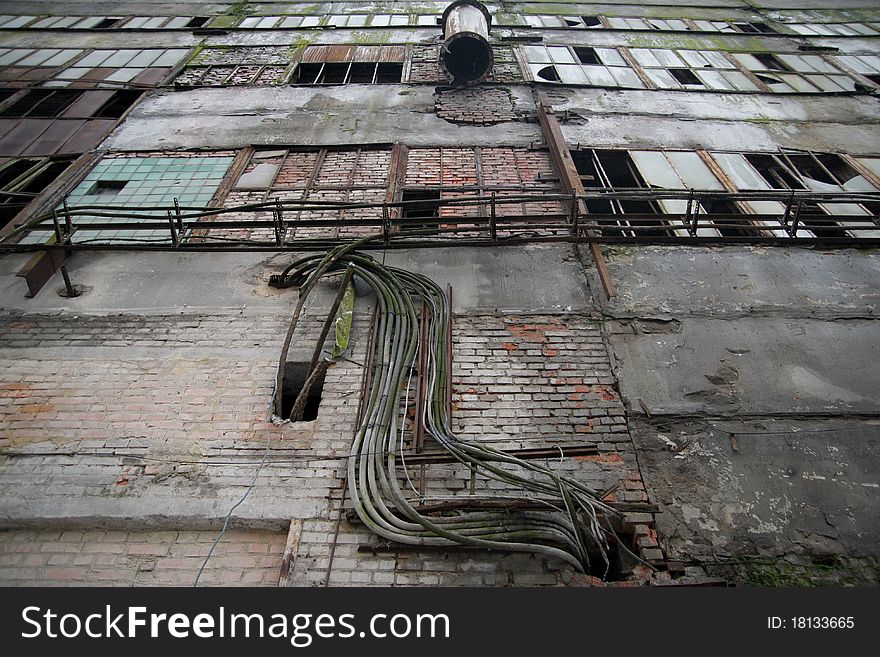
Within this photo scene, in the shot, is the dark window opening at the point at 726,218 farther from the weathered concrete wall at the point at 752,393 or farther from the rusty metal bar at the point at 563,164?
the rusty metal bar at the point at 563,164

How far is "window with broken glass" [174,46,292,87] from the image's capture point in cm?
1138

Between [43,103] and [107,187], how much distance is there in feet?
15.0

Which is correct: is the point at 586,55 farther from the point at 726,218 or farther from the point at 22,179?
the point at 22,179

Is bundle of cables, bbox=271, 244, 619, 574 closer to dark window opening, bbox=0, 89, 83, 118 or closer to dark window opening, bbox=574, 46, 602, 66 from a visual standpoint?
dark window opening, bbox=0, 89, 83, 118

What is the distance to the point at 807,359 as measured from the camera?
5.13m

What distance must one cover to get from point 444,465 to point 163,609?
2136mm

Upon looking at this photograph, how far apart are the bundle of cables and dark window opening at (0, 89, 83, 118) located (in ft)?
31.1

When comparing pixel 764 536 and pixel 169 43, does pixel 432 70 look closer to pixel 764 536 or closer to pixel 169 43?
pixel 169 43

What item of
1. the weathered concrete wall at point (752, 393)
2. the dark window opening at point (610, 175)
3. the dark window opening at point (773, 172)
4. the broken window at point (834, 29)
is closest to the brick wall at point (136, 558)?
the weathered concrete wall at point (752, 393)

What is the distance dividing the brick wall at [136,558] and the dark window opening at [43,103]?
9.83 metres

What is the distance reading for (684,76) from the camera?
11.6 m

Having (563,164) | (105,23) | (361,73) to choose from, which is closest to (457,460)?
(563,164)

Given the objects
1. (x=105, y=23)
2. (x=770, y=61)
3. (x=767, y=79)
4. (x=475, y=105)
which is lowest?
(x=475, y=105)

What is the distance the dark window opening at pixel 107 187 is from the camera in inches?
322
